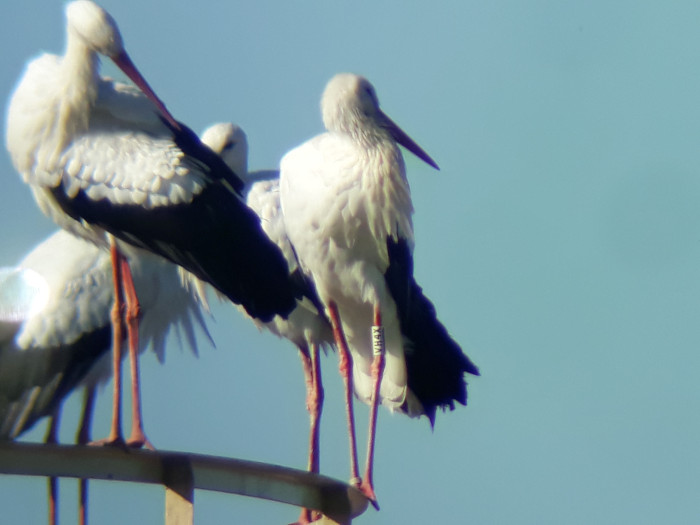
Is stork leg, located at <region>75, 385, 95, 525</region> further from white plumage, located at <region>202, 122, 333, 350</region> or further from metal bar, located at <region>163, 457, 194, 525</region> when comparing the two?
metal bar, located at <region>163, 457, 194, 525</region>

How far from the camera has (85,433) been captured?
27.3 feet

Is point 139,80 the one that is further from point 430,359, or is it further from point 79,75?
Result: point 430,359

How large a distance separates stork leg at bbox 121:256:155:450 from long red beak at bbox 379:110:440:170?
1565 millimetres

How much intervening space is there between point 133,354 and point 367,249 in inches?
52.7

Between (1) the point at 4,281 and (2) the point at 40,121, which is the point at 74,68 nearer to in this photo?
(2) the point at 40,121

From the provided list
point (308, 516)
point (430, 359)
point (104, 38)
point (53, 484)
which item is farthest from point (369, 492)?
point (104, 38)

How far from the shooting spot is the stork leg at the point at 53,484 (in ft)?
27.3

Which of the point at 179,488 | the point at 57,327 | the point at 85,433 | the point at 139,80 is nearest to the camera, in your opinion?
the point at 179,488

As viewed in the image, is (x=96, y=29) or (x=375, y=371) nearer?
(x=96, y=29)

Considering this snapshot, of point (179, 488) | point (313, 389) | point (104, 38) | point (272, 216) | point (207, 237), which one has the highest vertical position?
point (104, 38)

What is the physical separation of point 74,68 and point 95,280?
1.40 m

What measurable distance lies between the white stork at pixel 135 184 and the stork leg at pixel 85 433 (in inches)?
42.6

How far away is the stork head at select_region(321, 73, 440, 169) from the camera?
807 cm

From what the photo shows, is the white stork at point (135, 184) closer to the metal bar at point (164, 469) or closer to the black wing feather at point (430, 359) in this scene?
the metal bar at point (164, 469)
